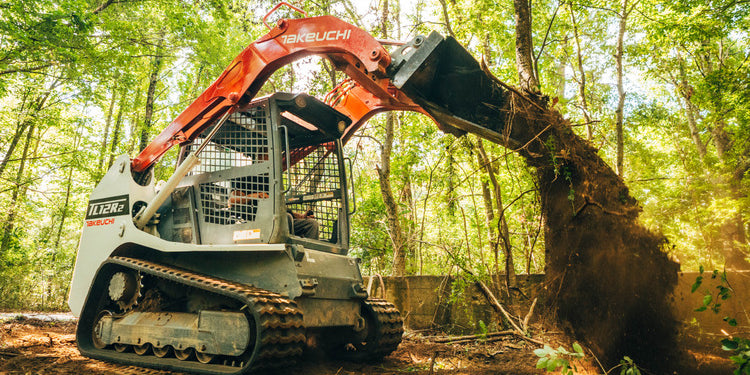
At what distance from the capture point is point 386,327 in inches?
194

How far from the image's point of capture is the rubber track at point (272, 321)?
341 centimetres

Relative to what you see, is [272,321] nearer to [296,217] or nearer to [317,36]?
[296,217]

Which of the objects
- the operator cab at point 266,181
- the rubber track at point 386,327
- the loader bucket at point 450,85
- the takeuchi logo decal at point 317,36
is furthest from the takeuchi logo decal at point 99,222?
the loader bucket at point 450,85

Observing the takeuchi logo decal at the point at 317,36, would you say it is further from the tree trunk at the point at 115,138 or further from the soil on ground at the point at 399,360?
the tree trunk at the point at 115,138

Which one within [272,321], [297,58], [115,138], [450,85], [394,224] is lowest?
[272,321]

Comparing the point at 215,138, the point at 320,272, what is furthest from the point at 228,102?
the point at 320,272

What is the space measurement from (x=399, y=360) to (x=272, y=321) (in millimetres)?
2171

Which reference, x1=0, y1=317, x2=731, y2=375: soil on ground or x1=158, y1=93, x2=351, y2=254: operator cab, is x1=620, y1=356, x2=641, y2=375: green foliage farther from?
x1=158, y1=93, x2=351, y2=254: operator cab

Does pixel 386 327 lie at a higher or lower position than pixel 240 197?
lower

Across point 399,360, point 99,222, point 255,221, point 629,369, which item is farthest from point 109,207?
point 629,369

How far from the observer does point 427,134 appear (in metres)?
7.85

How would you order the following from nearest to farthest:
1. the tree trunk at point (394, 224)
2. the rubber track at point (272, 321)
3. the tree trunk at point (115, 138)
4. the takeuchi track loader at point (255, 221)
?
the rubber track at point (272, 321) < the takeuchi track loader at point (255, 221) < the tree trunk at point (394, 224) < the tree trunk at point (115, 138)

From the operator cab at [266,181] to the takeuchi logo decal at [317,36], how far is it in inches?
21.1

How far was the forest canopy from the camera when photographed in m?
6.82
